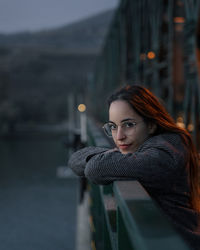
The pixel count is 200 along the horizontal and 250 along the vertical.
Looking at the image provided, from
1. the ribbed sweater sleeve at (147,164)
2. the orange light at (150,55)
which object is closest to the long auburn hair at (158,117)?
the ribbed sweater sleeve at (147,164)

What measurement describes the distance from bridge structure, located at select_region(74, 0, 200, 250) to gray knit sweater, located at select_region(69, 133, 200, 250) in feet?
0.33

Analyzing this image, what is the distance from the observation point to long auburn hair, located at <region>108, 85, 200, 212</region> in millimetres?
1482

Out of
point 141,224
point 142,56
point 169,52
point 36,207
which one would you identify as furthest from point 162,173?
point 36,207

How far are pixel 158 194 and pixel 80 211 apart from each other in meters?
4.70

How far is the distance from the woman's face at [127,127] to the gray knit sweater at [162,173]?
130 millimetres

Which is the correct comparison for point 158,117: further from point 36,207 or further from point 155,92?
point 36,207

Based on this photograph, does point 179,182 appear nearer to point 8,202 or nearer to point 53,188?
point 8,202

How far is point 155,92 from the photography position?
16.5ft

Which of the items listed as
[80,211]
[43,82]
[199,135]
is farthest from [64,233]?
[43,82]

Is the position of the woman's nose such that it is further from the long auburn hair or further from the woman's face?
the long auburn hair

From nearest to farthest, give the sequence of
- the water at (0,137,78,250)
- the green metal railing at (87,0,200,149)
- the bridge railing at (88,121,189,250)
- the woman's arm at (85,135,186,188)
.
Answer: the bridge railing at (88,121,189,250)
the woman's arm at (85,135,186,188)
the green metal railing at (87,0,200,149)
the water at (0,137,78,250)

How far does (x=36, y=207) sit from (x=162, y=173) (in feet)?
24.9

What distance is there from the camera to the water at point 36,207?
5531 mm

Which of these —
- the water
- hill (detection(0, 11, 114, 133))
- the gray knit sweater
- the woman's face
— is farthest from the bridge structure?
hill (detection(0, 11, 114, 133))
